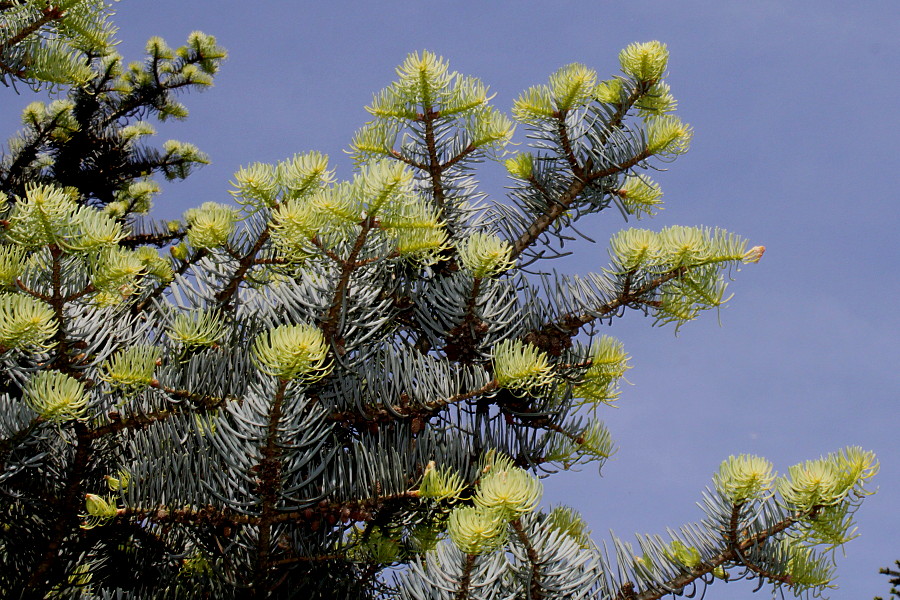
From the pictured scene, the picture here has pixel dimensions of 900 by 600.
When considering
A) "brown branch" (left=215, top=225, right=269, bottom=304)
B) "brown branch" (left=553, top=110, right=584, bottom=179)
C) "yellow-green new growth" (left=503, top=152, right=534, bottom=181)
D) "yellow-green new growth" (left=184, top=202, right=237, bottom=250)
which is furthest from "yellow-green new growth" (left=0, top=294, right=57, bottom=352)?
"brown branch" (left=553, top=110, right=584, bottom=179)

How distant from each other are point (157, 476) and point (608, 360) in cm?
128

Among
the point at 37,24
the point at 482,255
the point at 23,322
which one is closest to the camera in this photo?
the point at 23,322

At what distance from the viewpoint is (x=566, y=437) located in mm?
2500

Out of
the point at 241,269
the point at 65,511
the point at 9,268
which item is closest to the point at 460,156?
the point at 241,269

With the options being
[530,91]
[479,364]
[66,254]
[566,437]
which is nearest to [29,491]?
[66,254]

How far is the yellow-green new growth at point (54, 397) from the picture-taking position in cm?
195

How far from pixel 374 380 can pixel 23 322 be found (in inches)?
34.4

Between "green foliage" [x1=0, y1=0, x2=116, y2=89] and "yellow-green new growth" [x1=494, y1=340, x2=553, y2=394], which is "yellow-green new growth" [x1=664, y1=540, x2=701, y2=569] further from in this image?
"green foliage" [x1=0, y1=0, x2=116, y2=89]

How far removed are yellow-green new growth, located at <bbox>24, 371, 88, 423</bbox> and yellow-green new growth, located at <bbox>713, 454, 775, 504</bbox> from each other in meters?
1.52

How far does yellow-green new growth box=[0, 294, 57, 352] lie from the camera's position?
1.90m

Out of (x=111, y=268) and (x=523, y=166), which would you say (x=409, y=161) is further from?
(x=111, y=268)

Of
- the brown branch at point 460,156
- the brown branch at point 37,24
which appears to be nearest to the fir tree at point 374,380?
the brown branch at point 460,156

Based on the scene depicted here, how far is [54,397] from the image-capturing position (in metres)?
1.95

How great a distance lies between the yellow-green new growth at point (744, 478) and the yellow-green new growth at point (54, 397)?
59.9 inches
